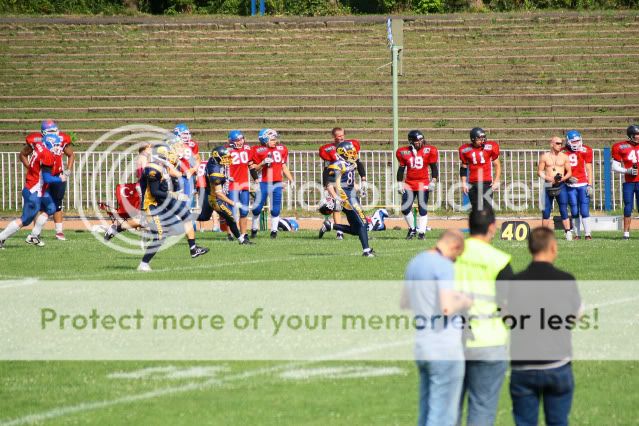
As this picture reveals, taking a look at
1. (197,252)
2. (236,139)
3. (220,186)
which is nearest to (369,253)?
(197,252)

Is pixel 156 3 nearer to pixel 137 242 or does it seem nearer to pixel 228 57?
pixel 228 57

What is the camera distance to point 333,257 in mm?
17375

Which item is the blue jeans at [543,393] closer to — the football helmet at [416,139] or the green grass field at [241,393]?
the green grass field at [241,393]

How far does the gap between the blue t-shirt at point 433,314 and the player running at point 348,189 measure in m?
10.5

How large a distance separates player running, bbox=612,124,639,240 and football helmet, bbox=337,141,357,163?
536 centimetres

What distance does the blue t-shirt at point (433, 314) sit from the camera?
21.4 feet

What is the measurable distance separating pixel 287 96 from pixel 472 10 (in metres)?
10.7

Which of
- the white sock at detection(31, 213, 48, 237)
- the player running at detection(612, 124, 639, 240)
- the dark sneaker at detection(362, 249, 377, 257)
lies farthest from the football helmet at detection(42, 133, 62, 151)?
the player running at detection(612, 124, 639, 240)

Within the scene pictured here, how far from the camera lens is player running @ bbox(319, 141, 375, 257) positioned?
56.6 feet

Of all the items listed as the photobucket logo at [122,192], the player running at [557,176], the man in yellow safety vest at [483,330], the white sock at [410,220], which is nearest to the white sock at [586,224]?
the player running at [557,176]

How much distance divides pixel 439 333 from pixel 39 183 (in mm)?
14798

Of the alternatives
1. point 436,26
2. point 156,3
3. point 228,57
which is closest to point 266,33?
point 228,57

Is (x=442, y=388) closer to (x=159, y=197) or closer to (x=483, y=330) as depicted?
(x=483, y=330)

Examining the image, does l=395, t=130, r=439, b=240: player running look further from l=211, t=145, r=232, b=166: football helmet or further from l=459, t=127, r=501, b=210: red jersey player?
l=211, t=145, r=232, b=166: football helmet
